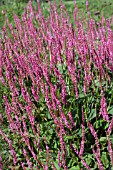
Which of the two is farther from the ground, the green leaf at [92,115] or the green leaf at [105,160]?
the green leaf at [92,115]

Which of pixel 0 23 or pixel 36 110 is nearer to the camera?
pixel 36 110

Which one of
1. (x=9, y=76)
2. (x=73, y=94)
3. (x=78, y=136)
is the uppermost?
(x=9, y=76)

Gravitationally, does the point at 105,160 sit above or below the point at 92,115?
below

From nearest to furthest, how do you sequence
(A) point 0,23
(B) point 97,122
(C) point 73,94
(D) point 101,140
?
(D) point 101,140 → (B) point 97,122 → (C) point 73,94 → (A) point 0,23

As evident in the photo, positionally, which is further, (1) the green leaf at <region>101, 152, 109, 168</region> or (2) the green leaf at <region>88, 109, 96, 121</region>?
(2) the green leaf at <region>88, 109, 96, 121</region>

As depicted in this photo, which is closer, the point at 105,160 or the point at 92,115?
the point at 105,160

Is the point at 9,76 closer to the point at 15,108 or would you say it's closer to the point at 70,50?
the point at 15,108

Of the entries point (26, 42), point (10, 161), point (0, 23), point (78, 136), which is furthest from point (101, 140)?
point (0, 23)

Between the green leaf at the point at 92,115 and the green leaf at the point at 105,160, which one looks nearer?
the green leaf at the point at 105,160

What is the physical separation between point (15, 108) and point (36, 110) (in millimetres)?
529

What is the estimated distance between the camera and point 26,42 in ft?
14.6

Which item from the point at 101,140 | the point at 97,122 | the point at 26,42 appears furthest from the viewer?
the point at 26,42

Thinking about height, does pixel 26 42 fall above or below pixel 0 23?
above

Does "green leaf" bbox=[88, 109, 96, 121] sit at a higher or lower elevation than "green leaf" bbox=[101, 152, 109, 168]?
higher
